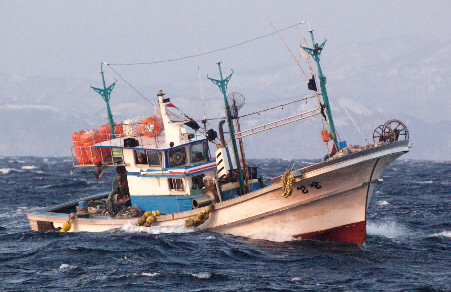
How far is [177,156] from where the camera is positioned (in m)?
28.5

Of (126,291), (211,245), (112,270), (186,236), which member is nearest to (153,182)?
(186,236)

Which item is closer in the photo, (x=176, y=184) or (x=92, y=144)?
(x=176, y=184)

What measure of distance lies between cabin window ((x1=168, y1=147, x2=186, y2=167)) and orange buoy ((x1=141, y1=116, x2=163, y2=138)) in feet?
4.19

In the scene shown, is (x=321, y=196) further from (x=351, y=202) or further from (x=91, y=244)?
(x=91, y=244)

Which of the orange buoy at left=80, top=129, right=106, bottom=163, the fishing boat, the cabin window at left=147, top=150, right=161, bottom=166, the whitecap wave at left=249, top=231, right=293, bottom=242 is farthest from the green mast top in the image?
the orange buoy at left=80, top=129, right=106, bottom=163

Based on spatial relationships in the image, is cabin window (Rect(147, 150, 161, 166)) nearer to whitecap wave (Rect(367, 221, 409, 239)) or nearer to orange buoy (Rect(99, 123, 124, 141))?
orange buoy (Rect(99, 123, 124, 141))

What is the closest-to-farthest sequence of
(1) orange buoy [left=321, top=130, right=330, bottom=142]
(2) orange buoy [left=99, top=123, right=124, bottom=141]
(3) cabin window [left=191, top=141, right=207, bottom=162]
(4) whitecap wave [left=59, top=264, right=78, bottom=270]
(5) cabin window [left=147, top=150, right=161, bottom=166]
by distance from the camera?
1. (4) whitecap wave [left=59, top=264, right=78, bottom=270]
2. (1) orange buoy [left=321, top=130, right=330, bottom=142]
3. (5) cabin window [left=147, top=150, right=161, bottom=166]
4. (3) cabin window [left=191, top=141, right=207, bottom=162]
5. (2) orange buoy [left=99, top=123, right=124, bottom=141]

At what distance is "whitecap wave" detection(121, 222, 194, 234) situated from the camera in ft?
89.9

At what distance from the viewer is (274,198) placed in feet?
82.3

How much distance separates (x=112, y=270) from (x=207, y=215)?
18.3 ft

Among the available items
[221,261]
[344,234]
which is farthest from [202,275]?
[344,234]

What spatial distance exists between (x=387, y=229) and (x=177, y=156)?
399 inches

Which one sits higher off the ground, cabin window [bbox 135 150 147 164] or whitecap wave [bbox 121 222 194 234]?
cabin window [bbox 135 150 147 164]

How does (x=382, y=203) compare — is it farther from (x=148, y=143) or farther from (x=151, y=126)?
(x=151, y=126)
